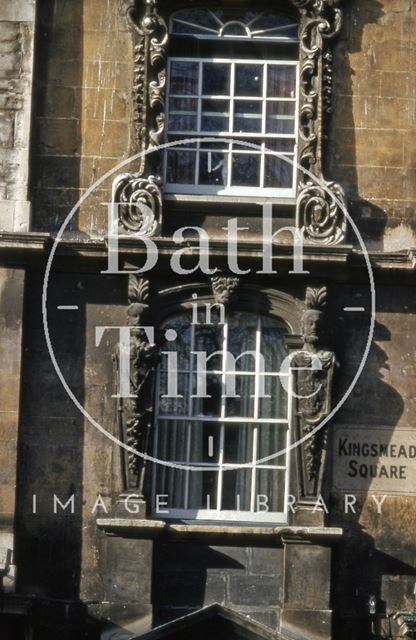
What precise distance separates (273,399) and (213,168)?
274 cm

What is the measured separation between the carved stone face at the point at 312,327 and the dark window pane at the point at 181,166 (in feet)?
7.04

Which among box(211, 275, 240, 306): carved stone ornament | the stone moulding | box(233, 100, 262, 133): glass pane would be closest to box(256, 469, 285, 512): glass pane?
box(211, 275, 240, 306): carved stone ornament

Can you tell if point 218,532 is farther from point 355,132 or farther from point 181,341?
point 355,132

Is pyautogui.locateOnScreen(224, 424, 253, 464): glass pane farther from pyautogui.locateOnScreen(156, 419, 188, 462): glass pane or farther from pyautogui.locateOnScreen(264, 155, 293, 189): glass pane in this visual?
pyautogui.locateOnScreen(264, 155, 293, 189): glass pane

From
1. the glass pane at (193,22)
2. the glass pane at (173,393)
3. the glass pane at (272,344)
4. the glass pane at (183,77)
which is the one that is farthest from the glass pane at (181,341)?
the glass pane at (193,22)

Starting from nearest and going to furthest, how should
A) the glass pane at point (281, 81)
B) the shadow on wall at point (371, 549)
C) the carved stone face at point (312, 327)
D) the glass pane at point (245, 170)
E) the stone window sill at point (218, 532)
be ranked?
the stone window sill at point (218, 532)
the shadow on wall at point (371, 549)
the carved stone face at point (312, 327)
the glass pane at point (245, 170)
the glass pane at point (281, 81)

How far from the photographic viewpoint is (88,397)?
2653 centimetres

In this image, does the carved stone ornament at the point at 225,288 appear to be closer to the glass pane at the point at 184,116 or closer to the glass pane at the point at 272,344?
the glass pane at the point at 272,344

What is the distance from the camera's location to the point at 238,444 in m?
26.7

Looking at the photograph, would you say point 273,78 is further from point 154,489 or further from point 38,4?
point 154,489

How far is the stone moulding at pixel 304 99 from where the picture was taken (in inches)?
1053

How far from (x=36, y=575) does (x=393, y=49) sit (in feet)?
23.7

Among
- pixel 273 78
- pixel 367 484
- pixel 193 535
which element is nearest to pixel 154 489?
pixel 193 535

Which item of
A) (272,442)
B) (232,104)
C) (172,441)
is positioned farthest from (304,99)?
(172,441)
